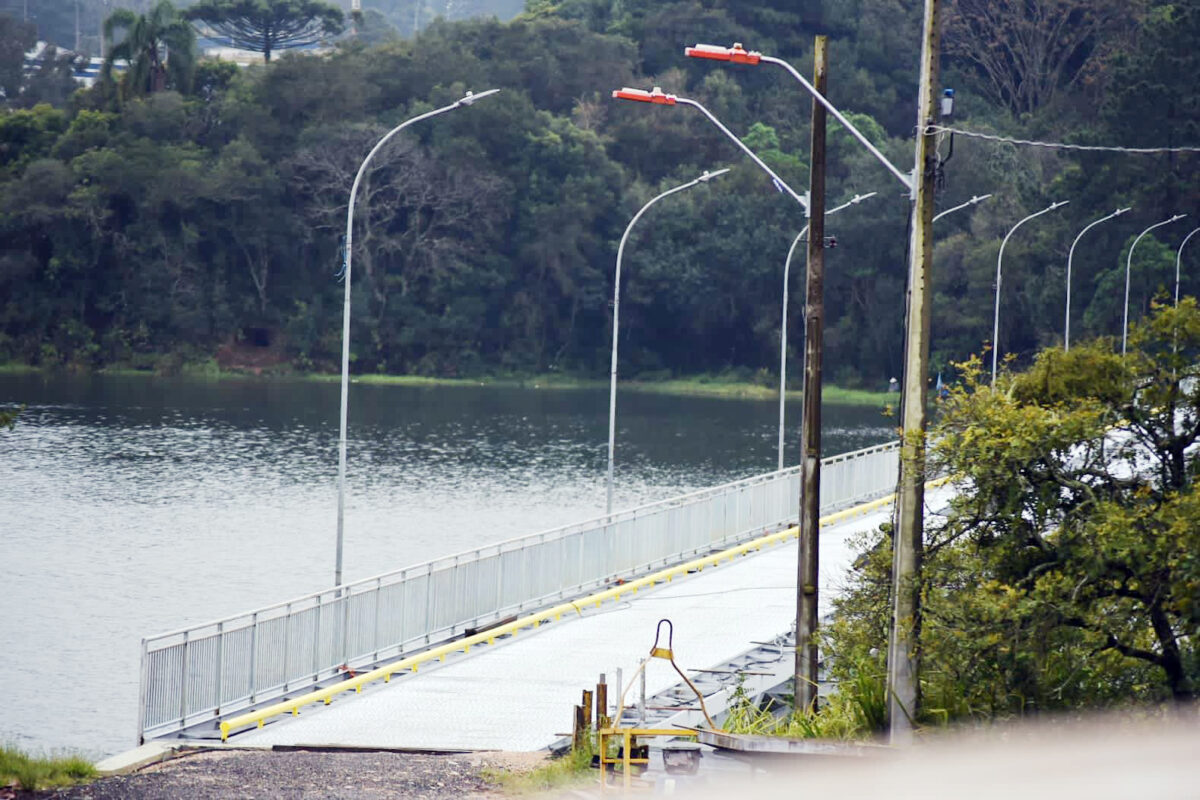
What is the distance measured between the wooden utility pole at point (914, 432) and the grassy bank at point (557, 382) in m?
86.3

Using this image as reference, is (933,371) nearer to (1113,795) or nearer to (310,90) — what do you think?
(310,90)

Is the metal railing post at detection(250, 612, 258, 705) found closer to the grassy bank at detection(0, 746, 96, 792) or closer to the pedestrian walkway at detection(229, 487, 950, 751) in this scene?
the pedestrian walkway at detection(229, 487, 950, 751)

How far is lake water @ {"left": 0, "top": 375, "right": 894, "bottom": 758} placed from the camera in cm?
3105

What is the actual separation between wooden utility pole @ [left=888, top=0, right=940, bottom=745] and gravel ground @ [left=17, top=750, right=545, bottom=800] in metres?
4.02

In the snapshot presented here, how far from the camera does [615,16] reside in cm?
12425

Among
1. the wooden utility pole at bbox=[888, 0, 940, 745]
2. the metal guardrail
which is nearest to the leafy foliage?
the wooden utility pole at bbox=[888, 0, 940, 745]

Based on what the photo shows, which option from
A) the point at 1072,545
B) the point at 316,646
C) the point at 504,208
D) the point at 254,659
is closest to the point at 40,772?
the point at 254,659

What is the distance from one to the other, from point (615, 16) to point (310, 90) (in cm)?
2934

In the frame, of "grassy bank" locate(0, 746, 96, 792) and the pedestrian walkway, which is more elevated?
"grassy bank" locate(0, 746, 96, 792)

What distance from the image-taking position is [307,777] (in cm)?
1579

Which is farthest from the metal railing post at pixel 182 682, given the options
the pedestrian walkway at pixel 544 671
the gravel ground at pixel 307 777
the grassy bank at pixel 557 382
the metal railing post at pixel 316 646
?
the grassy bank at pixel 557 382

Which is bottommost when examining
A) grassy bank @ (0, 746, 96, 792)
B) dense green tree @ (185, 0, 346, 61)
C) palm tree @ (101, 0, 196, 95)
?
grassy bank @ (0, 746, 96, 792)

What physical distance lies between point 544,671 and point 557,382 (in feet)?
294

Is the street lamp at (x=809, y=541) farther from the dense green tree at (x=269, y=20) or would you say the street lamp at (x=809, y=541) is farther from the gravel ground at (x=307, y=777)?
the dense green tree at (x=269, y=20)
